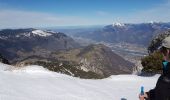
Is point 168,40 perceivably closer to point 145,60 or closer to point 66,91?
point 66,91

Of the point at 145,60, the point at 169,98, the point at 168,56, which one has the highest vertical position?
the point at 168,56

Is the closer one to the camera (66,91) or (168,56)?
(168,56)

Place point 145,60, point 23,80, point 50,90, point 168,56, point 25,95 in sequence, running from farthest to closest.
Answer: point 145,60
point 23,80
point 50,90
point 25,95
point 168,56

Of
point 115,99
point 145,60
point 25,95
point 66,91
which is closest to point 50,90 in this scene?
point 66,91

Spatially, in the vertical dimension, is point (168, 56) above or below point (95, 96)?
above

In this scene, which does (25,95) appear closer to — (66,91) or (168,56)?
(66,91)

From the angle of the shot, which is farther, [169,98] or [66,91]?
[66,91]

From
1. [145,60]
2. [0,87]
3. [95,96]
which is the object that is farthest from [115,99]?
[145,60]

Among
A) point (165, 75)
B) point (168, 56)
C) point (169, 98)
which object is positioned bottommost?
point (169, 98)

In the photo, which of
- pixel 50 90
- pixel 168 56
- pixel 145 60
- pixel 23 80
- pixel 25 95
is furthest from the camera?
pixel 145 60
